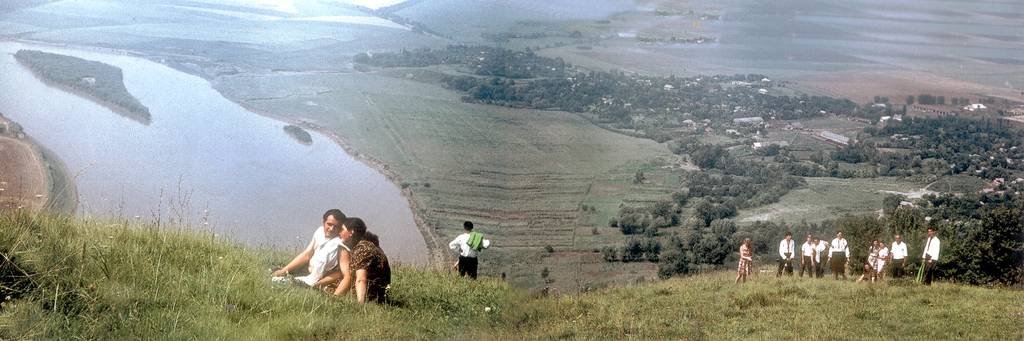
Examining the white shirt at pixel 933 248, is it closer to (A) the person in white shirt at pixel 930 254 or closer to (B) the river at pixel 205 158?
(A) the person in white shirt at pixel 930 254

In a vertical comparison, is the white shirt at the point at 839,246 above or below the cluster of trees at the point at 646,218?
above

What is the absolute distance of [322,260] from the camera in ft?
23.3

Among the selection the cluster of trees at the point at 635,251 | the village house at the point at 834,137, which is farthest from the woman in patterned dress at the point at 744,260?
the village house at the point at 834,137

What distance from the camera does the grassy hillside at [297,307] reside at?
5.46 m

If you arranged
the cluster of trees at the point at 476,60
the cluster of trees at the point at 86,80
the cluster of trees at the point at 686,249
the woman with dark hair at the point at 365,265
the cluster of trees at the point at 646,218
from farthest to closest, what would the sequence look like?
the cluster of trees at the point at 476,60 < the cluster of trees at the point at 646,218 < the cluster of trees at the point at 686,249 < the cluster of trees at the point at 86,80 < the woman with dark hair at the point at 365,265

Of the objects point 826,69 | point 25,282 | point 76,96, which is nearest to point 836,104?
point 826,69

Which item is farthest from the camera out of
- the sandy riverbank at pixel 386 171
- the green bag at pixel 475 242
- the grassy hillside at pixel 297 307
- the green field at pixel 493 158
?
the green field at pixel 493 158

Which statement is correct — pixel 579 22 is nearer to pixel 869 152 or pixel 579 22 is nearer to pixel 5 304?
pixel 869 152

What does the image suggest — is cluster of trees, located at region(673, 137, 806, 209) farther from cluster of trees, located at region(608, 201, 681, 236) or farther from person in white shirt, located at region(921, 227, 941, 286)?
person in white shirt, located at region(921, 227, 941, 286)

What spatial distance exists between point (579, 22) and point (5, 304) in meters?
19.4

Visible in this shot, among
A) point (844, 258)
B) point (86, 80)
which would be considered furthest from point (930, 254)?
point (86, 80)

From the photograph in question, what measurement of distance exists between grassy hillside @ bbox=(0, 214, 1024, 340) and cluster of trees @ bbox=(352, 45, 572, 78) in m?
13.2

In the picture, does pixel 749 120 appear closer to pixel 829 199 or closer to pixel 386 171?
pixel 829 199

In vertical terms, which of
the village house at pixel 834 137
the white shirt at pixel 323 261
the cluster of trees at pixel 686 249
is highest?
the white shirt at pixel 323 261
